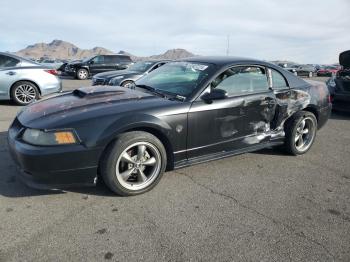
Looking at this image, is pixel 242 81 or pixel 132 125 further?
pixel 242 81

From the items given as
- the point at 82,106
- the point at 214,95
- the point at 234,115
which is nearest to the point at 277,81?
the point at 234,115

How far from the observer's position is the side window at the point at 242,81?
3.88 metres

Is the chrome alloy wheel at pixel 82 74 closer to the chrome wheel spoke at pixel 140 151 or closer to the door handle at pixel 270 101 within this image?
the door handle at pixel 270 101

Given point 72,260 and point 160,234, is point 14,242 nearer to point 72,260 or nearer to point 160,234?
point 72,260

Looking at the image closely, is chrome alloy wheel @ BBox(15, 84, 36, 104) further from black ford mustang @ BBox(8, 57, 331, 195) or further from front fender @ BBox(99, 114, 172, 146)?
front fender @ BBox(99, 114, 172, 146)

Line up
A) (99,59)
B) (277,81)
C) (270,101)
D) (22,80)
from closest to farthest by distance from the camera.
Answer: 1. (270,101)
2. (277,81)
3. (22,80)
4. (99,59)

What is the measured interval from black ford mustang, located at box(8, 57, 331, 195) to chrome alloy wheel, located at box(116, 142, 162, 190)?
11mm

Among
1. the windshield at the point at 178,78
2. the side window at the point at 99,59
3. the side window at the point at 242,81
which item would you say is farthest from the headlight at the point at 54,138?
the side window at the point at 99,59

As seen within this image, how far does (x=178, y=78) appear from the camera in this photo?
4.11 m

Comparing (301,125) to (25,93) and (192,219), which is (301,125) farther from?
(25,93)

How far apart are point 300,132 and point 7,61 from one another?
703 cm

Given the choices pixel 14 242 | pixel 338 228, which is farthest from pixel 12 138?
A: pixel 338 228

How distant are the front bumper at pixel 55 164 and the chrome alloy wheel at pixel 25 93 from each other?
541cm

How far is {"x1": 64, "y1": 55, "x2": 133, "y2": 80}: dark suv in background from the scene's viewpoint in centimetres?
1853
